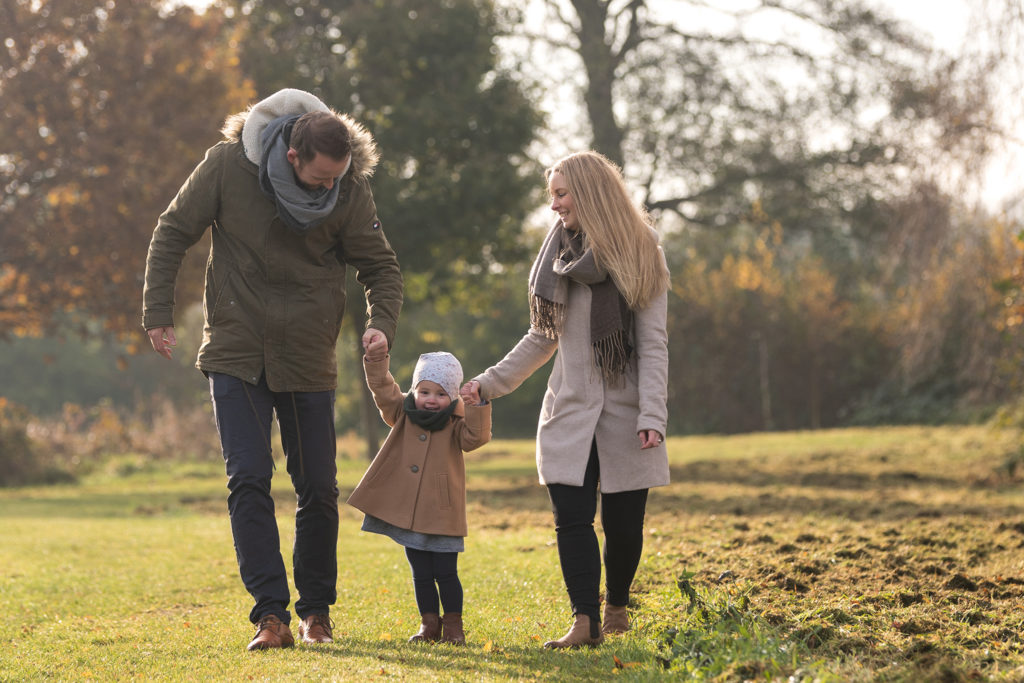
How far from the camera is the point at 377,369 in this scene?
5.00 meters

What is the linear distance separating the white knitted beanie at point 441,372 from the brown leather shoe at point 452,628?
3.09ft

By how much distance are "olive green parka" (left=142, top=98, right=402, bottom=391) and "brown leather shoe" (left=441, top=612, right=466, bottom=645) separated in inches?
44.0

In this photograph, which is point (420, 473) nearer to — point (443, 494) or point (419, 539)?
point (443, 494)

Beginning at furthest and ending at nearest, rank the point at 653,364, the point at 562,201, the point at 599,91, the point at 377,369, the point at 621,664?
the point at 599,91
the point at 377,369
the point at 562,201
the point at 653,364
the point at 621,664

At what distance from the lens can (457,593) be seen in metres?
4.93

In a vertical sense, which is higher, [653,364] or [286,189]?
[286,189]

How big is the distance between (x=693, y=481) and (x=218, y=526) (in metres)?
5.85

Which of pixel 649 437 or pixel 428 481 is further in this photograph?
pixel 428 481

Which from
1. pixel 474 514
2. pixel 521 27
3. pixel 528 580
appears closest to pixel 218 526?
pixel 474 514

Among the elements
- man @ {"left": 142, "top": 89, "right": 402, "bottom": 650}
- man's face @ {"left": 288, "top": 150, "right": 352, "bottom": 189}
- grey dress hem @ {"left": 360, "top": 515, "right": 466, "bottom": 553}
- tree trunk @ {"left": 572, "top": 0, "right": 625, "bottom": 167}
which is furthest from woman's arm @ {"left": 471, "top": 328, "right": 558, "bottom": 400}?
tree trunk @ {"left": 572, "top": 0, "right": 625, "bottom": 167}

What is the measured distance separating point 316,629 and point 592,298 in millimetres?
1814

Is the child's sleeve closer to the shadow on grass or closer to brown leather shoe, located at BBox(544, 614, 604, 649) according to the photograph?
the shadow on grass

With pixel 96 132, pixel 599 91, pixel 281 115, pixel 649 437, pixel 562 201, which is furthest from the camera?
pixel 599 91

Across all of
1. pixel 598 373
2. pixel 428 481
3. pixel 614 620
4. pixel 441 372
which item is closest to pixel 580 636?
pixel 614 620
